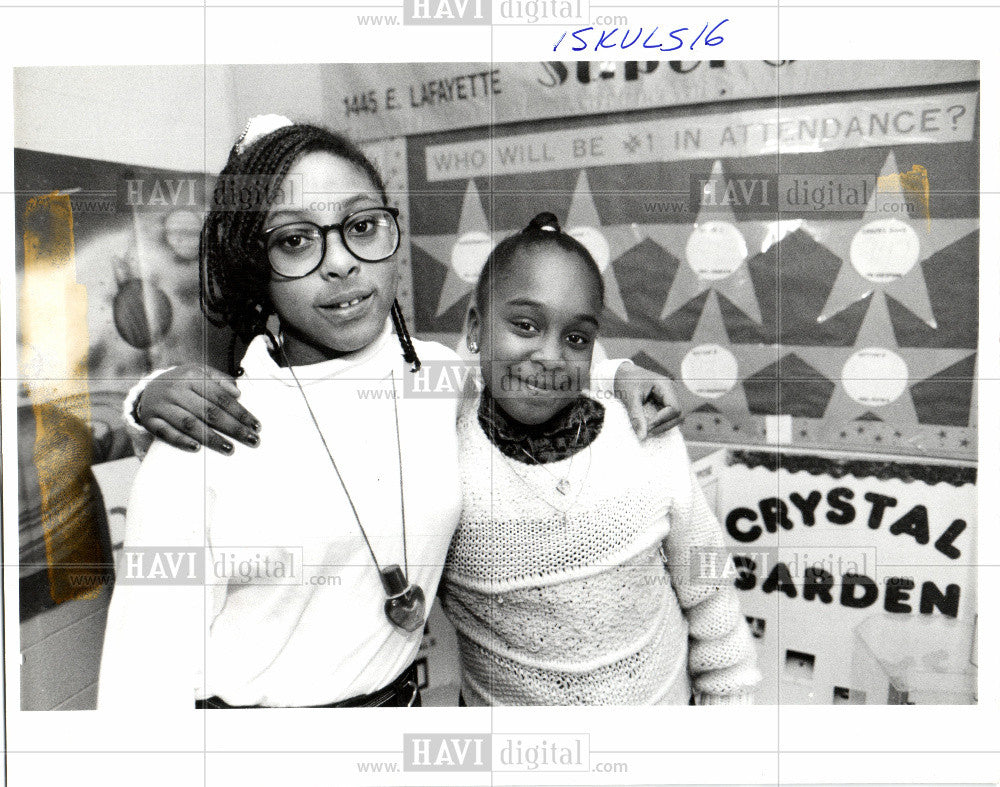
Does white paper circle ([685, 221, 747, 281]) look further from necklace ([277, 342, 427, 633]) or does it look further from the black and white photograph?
necklace ([277, 342, 427, 633])

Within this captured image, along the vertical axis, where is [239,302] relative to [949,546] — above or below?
above

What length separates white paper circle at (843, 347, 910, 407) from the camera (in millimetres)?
1101

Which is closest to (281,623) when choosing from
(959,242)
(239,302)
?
(239,302)

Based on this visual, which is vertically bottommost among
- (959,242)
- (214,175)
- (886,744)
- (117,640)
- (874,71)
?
(886,744)

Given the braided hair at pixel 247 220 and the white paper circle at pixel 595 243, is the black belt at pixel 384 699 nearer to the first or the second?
the braided hair at pixel 247 220

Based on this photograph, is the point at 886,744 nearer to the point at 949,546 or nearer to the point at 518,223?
the point at 949,546

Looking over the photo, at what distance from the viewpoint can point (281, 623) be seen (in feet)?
3.52

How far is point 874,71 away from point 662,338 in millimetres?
470

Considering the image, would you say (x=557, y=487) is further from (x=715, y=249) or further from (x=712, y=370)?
(x=715, y=249)

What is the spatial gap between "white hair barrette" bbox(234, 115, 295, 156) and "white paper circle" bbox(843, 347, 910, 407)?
0.86 meters

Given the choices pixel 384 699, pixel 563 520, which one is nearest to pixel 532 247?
pixel 563 520

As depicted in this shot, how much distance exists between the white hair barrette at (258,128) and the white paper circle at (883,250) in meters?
0.82

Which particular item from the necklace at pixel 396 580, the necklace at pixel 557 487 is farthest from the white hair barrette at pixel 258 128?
the necklace at pixel 557 487

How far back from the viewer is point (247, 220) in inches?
41.9
